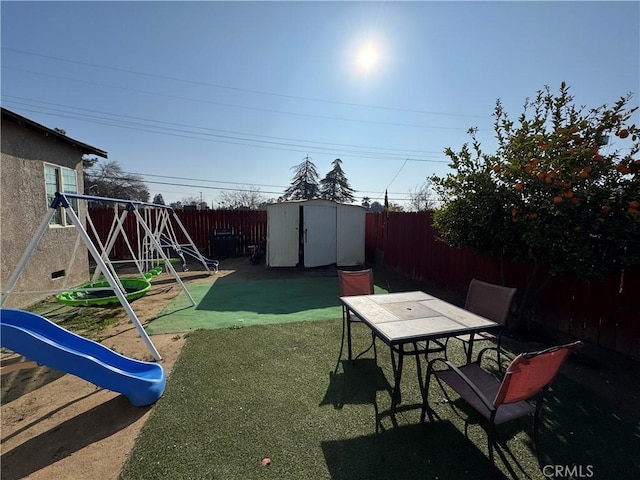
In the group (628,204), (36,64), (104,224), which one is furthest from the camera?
(104,224)

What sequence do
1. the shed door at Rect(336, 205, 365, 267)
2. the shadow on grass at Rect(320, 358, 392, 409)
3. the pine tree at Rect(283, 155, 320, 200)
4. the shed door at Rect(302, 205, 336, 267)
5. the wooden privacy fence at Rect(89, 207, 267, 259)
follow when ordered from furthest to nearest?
the pine tree at Rect(283, 155, 320, 200) < the wooden privacy fence at Rect(89, 207, 267, 259) < the shed door at Rect(336, 205, 365, 267) < the shed door at Rect(302, 205, 336, 267) < the shadow on grass at Rect(320, 358, 392, 409)

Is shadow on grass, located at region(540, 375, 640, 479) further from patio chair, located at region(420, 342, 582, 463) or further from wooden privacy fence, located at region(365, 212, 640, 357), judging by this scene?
wooden privacy fence, located at region(365, 212, 640, 357)

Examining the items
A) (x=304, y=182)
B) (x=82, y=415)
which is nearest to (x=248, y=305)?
(x=82, y=415)

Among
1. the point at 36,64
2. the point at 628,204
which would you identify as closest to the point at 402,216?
the point at 628,204

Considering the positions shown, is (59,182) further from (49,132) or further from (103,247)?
(103,247)

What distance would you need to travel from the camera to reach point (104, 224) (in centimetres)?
1005

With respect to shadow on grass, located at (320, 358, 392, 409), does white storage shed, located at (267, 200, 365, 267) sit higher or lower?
higher

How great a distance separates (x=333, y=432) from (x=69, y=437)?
196cm

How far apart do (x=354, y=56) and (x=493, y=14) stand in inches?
101

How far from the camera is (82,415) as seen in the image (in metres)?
2.29

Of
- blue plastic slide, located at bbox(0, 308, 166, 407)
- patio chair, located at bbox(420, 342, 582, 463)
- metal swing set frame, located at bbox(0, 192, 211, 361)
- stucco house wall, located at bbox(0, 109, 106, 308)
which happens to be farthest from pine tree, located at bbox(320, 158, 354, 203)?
patio chair, located at bbox(420, 342, 582, 463)

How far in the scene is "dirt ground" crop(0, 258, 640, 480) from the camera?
1800 mm

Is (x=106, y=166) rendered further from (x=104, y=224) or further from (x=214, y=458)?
(x=214, y=458)

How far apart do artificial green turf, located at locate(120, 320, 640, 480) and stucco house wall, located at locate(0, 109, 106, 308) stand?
3.48 m
